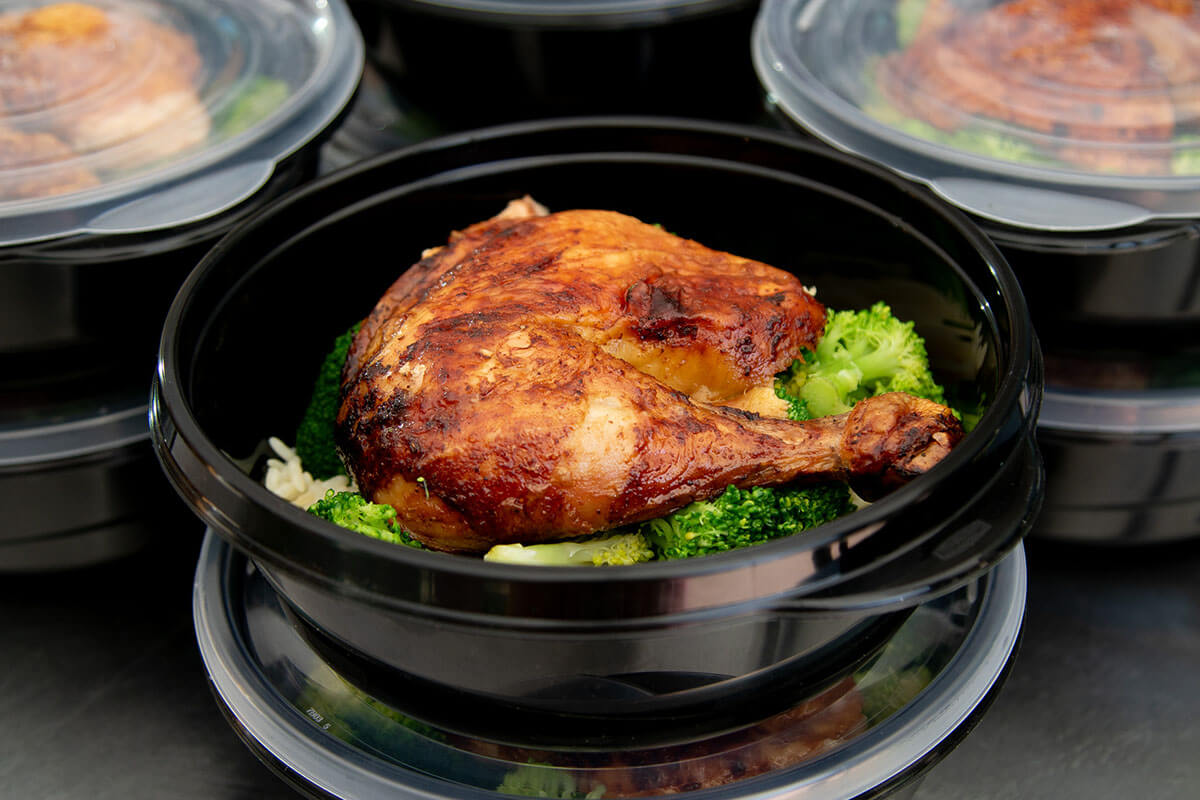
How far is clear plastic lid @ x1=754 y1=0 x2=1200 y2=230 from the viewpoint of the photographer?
1.61 metres

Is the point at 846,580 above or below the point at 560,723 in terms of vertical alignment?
above

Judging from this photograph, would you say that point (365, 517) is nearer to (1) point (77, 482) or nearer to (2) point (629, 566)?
(2) point (629, 566)

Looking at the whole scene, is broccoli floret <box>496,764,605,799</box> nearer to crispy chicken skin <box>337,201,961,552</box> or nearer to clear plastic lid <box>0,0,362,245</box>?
crispy chicken skin <box>337,201,961,552</box>

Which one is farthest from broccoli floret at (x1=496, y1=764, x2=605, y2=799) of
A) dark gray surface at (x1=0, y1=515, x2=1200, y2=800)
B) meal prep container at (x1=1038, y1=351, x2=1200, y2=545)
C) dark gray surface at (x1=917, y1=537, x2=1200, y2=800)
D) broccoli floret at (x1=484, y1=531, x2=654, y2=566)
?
meal prep container at (x1=1038, y1=351, x2=1200, y2=545)

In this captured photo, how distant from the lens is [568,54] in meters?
2.17

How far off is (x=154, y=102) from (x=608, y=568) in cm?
136

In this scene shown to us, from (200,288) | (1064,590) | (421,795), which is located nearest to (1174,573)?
(1064,590)

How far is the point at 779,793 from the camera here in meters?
1.22

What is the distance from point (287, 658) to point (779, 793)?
67cm

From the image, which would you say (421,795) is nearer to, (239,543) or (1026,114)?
(239,543)

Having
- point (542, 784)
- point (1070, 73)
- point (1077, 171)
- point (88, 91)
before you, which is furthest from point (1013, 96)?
point (88, 91)

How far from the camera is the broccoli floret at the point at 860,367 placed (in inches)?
59.2

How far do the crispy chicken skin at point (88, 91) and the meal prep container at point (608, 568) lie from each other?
44 centimetres

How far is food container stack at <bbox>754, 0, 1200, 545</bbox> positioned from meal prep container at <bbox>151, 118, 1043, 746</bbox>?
0.19 m
